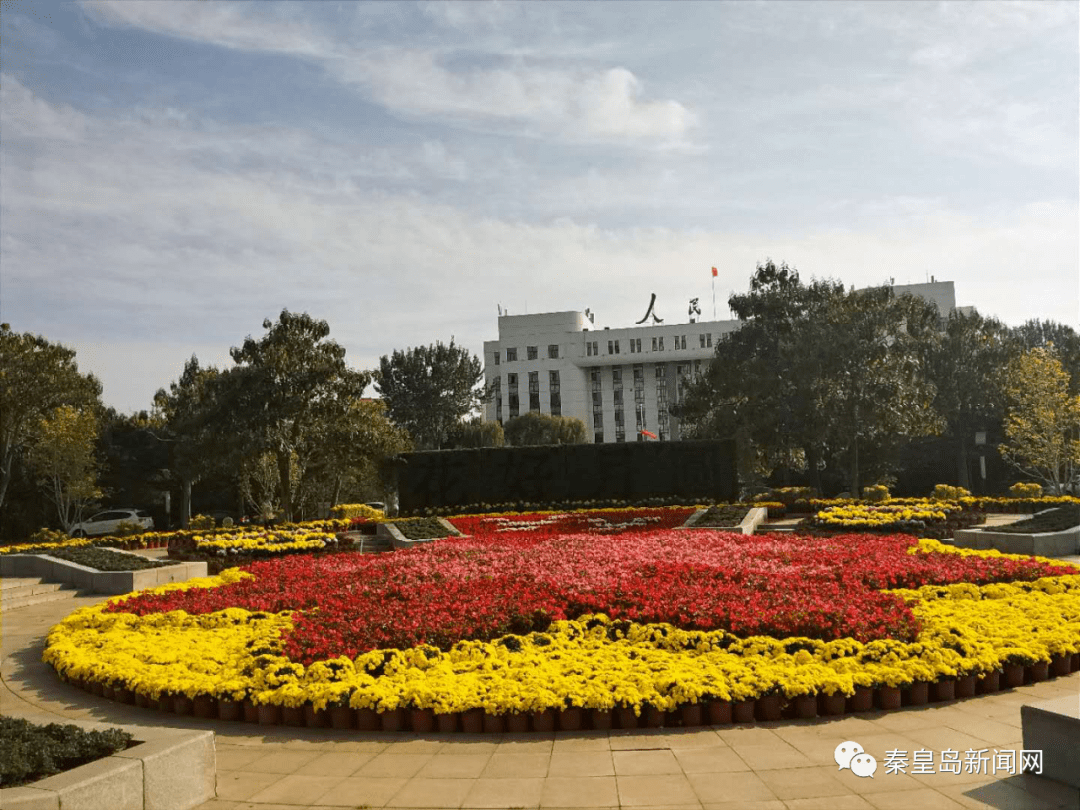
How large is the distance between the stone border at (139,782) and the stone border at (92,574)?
33.2 feet

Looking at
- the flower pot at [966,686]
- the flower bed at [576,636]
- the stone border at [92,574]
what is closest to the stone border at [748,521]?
the flower bed at [576,636]

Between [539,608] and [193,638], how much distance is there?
335 cm

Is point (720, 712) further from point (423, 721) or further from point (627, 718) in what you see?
point (423, 721)

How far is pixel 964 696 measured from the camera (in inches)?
253

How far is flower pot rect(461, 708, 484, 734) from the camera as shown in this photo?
596cm

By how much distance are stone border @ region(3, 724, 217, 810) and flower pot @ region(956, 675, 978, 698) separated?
513 centimetres

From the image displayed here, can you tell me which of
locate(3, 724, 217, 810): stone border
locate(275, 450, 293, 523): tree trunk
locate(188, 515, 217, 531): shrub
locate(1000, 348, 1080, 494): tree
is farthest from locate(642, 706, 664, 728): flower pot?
locate(1000, 348, 1080, 494): tree

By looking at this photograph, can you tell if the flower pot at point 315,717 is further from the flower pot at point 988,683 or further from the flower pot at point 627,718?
the flower pot at point 988,683

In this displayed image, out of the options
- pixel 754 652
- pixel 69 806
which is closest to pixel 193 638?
pixel 69 806

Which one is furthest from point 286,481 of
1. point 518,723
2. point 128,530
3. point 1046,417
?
point 1046,417

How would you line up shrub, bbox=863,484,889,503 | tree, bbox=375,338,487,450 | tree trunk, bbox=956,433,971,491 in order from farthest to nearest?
1. tree, bbox=375,338,487,450
2. tree trunk, bbox=956,433,971,491
3. shrub, bbox=863,484,889,503

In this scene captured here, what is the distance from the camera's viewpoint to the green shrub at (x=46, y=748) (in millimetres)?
4242

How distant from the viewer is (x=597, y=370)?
81.6 metres

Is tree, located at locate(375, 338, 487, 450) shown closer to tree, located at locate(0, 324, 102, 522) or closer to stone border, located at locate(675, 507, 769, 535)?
tree, located at locate(0, 324, 102, 522)
